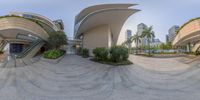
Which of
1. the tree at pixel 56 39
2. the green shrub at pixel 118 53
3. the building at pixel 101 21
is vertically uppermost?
the building at pixel 101 21

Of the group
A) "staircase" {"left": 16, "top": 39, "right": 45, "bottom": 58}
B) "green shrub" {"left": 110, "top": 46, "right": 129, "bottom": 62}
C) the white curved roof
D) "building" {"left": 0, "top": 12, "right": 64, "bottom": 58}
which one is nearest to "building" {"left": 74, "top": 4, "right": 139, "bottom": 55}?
the white curved roof

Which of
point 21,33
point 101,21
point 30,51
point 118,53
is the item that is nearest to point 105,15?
point 101,21

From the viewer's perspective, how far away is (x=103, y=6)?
2278 cm

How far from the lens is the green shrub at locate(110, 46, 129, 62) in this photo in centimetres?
1816

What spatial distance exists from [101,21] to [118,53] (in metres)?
9.10

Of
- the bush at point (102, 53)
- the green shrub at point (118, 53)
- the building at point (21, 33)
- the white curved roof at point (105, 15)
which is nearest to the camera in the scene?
the green shrub at point (118, 53)

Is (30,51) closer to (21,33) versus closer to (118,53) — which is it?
(21,33)

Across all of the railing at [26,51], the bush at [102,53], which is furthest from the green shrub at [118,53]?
the railing at [26,51]

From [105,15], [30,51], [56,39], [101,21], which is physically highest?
[105,15]

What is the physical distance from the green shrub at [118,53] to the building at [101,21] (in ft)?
18.9

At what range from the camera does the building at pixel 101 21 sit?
869 inches

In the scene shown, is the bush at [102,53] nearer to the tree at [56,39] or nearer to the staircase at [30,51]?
the tree at [56,39]

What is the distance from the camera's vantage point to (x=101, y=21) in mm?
25625

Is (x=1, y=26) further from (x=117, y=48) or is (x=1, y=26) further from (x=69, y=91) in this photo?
(x=69, y=91)
